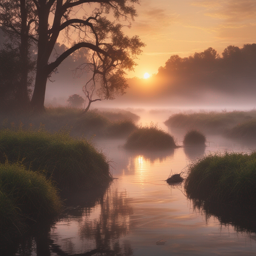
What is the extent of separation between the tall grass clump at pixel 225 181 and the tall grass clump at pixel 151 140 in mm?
11194

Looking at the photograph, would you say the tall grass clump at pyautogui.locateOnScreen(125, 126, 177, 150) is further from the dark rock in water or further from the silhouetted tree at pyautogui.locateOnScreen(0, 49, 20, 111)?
the dark rock in water

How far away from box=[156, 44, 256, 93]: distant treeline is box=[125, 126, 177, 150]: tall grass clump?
7834 cm

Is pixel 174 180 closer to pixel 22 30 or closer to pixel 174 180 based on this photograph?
pixel 174 180

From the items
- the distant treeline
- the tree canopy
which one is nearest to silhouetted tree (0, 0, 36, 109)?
the tree canopy

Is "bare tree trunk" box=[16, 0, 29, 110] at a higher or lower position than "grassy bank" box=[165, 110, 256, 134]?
higher

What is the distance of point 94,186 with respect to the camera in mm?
11422

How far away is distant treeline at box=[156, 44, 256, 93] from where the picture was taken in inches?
3804

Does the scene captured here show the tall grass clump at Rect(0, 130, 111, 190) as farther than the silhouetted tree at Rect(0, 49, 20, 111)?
No

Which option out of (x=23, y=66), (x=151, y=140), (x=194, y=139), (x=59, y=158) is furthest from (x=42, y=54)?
(x=59, y=158)

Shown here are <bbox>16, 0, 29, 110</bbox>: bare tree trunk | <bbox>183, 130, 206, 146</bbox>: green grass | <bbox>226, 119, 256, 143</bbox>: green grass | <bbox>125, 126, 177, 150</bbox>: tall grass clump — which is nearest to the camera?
<bbox>125, 126, 177, 150</bbox>: tall grass clump

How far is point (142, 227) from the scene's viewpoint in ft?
24.6

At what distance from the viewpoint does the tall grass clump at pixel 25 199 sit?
23.4 ft

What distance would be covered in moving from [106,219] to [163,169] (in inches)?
289

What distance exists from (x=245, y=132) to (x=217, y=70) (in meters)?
72.7
